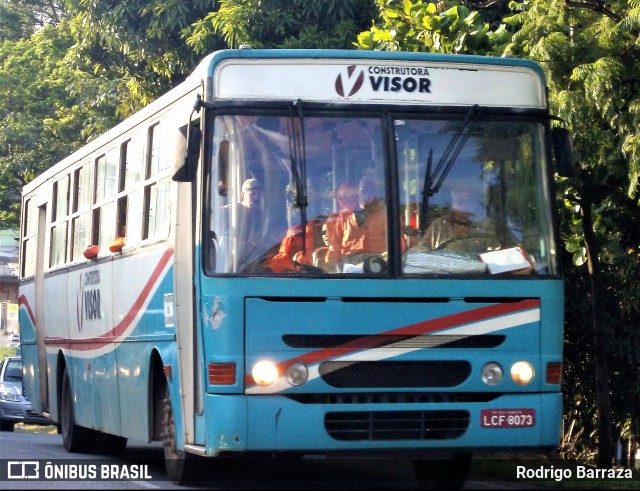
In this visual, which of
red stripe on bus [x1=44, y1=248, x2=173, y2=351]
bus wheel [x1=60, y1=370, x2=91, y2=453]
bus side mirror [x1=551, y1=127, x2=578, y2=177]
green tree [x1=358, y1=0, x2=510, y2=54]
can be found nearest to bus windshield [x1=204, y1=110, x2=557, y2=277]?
bus side mirror [x1=551, y1=127, x2=578, y2=177]

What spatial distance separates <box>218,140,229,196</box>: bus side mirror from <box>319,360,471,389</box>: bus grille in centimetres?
137

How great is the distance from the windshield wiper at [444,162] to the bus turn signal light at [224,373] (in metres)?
1.62

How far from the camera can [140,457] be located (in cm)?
1420

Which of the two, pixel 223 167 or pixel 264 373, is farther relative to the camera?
pixel 223 167

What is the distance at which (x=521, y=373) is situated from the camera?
899cm

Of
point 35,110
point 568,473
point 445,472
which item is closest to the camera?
point 445,472

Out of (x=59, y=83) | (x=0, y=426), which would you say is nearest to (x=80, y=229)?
(x=0, y=426)

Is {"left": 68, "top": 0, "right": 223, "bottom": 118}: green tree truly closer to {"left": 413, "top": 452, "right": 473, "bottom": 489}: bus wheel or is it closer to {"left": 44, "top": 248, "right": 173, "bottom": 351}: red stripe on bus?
{"left": 44, "top": 248, "right": 173, "bottom": 351}: red stripe on bus

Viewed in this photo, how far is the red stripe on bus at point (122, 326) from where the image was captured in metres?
10.0

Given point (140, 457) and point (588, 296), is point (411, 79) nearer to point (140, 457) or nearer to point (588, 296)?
point (588, 296)

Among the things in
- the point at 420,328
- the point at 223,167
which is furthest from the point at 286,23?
the point at 420,328

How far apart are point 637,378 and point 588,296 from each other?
1009mm

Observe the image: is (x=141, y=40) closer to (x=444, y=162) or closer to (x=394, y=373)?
(x=444, y=162)

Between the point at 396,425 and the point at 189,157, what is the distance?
228 cm
